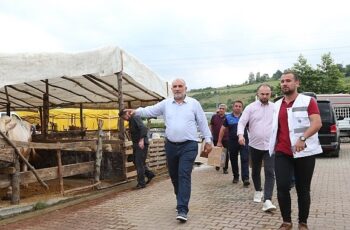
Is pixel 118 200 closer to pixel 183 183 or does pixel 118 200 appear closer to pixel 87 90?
pixel 183 183

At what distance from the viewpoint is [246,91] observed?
87.8 m

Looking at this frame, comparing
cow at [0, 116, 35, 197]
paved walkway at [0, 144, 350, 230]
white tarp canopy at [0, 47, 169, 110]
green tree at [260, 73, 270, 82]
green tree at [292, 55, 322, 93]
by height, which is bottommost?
paved walkway at [0, 144, 350, 230]

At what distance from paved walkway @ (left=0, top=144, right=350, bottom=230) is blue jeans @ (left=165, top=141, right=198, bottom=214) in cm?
30

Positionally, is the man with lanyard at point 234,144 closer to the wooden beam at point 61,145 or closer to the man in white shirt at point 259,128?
the man in white shirt at point 259,128

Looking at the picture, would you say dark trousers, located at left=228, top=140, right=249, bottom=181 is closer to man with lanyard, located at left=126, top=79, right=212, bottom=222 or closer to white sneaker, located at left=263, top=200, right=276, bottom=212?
white sneaker, located at left=263, top=200, right=276, bottom=212

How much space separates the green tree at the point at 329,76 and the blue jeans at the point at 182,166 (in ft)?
96.1

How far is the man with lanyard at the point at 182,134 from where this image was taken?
5.98 metres

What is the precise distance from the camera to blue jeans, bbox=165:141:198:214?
5.88m

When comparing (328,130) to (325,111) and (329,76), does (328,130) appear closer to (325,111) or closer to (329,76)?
(325,111)

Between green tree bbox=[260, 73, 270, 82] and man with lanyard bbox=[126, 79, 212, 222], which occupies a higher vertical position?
green tree bbox=[260, 73, 270, 82]

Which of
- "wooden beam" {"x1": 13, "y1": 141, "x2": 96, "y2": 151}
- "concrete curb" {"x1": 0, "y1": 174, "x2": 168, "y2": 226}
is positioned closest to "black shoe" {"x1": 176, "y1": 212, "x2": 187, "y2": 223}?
"concrete curb" {"x1": 0, "y1": 174, "x2": 168, "y2": 226}

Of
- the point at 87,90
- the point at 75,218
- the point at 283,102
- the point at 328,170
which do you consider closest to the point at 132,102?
the point at 87,90

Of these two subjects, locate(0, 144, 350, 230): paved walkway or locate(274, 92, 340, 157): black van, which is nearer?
locate(0, 144, 350, 230): paved walkway

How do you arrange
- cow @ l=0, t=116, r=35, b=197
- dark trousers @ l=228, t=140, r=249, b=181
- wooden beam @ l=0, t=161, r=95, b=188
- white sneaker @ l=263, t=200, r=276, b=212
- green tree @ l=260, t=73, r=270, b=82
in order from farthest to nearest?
green tree @ l=260, t=73, r=270, b=82 < dark trousers @ l=228, t=140, r=249, b=181 < cow @ l=0, t=116, r=35, b=197 < wooden beam @ l=0, t=161, r=95, b=188 < white sneaker @ l=263, t=200, r=276, b=212
